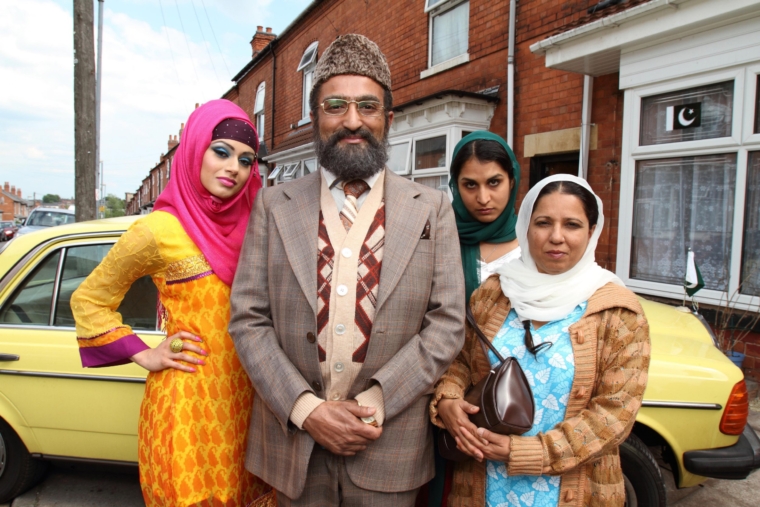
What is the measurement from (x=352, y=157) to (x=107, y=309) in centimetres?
109

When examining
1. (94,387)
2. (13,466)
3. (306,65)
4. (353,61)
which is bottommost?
(13,466)

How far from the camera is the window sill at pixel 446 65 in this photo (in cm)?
771

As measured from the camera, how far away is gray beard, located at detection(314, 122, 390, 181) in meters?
1.71

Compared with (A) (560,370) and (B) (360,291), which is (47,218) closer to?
(B) (360,291)

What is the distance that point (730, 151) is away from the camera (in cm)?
453

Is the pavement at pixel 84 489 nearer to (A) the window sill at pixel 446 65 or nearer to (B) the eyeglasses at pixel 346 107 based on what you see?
(B) the eyeglasses at pixel 346 107

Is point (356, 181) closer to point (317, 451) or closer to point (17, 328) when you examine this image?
point (317, 451)

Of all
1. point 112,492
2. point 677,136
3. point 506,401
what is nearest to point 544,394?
point 506,401

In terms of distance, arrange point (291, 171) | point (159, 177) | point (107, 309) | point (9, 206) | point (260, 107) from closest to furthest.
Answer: point (107, 309) → point (291, 171) → point (260, 107) → point (159, 177) → point (9, 206)

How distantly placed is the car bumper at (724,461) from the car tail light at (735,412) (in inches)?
3.8

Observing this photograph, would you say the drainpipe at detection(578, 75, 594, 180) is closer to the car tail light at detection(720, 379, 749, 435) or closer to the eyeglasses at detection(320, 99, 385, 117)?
the car tail light at detection(720, 379, 749, 435)

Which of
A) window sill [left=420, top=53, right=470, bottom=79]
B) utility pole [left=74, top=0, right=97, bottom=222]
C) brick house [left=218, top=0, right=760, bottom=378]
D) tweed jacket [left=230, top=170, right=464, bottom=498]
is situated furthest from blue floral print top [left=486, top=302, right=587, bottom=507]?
window sill [left=420, top=53, right=470, bottom=79]

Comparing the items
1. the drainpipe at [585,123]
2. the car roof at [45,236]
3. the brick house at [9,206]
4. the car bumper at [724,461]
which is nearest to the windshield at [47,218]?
the car roof at [45,236]

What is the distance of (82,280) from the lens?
2736mm
